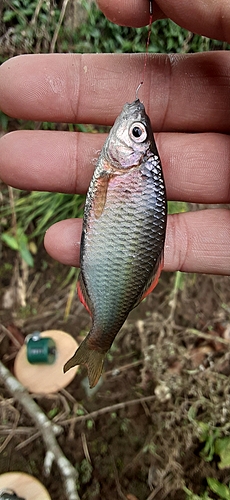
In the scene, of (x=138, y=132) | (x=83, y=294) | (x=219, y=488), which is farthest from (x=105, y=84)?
(x=219, y=488)

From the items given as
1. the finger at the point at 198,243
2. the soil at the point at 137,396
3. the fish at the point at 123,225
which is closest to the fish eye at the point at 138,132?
the fish at the point at 123,225

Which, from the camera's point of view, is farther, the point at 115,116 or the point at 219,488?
the point at 219,488

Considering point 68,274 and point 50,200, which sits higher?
point 50,200

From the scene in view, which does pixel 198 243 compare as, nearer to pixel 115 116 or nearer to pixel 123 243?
pixel 123 243

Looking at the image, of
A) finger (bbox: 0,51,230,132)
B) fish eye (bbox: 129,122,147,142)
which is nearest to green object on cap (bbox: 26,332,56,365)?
finger (bbox: 0,51,230,132)

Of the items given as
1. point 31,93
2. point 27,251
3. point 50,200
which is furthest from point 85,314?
point 31,93

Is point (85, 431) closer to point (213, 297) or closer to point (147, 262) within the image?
point (213, 297)

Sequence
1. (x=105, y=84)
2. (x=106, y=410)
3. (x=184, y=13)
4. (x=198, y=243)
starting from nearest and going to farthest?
(x=184, y=13) < (x=105, y=84) < (x=198, y=243) < (x=106, y=410)

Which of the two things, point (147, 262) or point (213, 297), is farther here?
point (213, 297)
